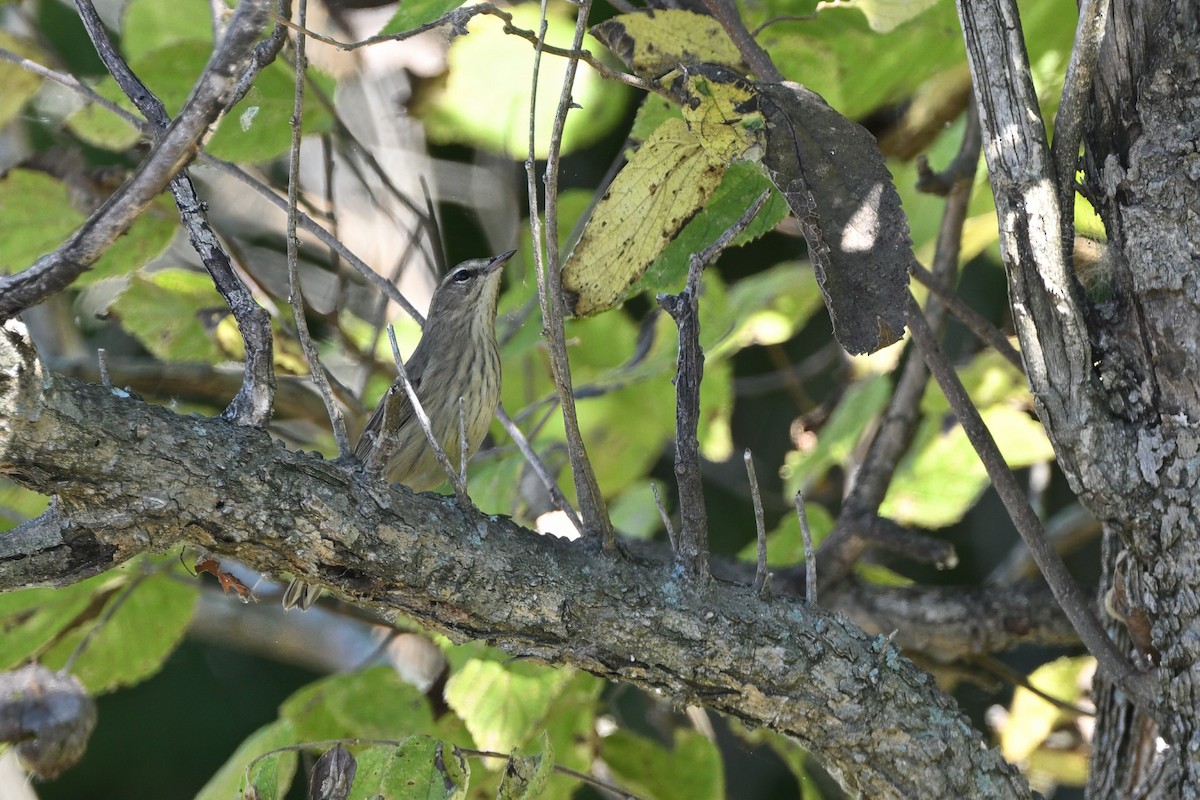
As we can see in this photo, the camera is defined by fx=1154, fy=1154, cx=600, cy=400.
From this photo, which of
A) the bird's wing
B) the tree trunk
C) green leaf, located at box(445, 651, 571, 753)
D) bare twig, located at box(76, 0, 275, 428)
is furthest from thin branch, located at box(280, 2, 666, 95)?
green leaf, located at box(445, 651, 571, 753)

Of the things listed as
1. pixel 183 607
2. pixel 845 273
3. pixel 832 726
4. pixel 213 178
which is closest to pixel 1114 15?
pixel 845 273

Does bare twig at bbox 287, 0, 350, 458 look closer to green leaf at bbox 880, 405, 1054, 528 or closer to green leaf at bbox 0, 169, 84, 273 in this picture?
green leaf at bbox 0, 169, 84, 273

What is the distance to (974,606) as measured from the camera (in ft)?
9.95

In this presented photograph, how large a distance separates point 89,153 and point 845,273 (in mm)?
6180

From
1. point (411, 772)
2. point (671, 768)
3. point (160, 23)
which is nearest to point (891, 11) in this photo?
point (411, 772)

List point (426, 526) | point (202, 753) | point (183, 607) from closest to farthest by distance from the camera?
point (426, 526), point (183, 607), point (202, 753)

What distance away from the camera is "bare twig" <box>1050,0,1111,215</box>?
5.77ft

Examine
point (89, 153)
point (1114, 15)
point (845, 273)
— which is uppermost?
point (89, 153)

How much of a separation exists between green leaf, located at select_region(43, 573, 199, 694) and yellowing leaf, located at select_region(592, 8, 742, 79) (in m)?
2.00

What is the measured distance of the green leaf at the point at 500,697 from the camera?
2711mm

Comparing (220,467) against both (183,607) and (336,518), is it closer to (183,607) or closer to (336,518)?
(336,518)

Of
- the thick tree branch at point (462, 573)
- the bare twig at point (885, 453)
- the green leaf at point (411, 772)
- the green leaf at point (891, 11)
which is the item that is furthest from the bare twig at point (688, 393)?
the bare twig at point (885, 453)

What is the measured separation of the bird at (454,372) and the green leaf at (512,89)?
42 centimetres

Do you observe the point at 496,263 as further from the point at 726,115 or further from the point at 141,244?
the point at 726,115
